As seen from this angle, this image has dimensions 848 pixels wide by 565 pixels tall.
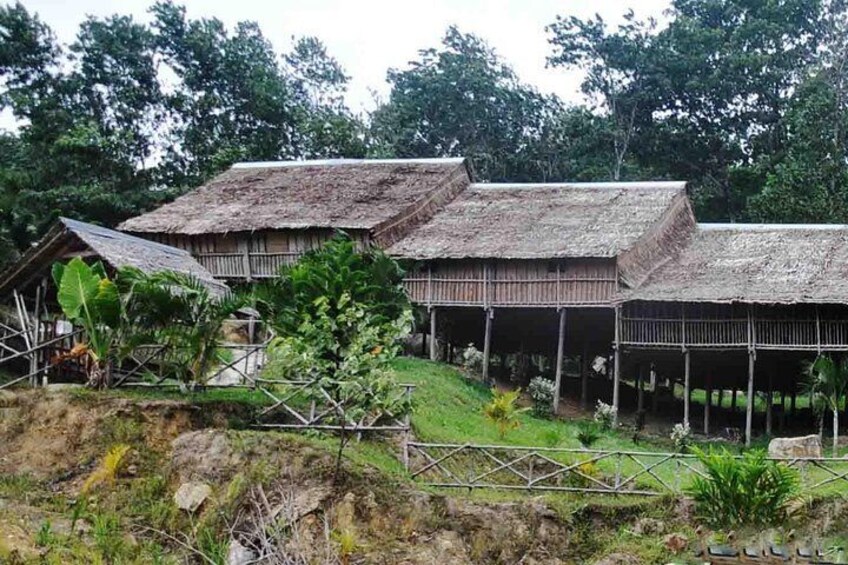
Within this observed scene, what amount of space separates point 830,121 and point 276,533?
2848 cm

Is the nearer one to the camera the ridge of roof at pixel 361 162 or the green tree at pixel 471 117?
the ridge of roof at pixel 361 162

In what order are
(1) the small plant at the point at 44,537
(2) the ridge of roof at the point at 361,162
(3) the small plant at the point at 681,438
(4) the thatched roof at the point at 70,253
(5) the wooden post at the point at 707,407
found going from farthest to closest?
(2) the ridge of roof at the point at 361,162 < (5) the wooden post at the point at 707,407 < (3) the small plant at the point at 681,438 < (4) the thatched roof at the point at 70,253 < (1) the small plant at the point at 44,537

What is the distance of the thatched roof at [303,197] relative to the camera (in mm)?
27500

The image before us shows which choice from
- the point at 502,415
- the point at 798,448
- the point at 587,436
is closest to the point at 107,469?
the point at 502,415

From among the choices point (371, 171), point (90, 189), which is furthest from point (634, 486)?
point (90, 189)

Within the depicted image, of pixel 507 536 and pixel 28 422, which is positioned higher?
pixel 28 422

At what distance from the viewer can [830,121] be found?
34.2 meters

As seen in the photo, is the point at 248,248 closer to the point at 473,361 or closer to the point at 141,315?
the point at 473,361

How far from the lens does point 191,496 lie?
13680 mm

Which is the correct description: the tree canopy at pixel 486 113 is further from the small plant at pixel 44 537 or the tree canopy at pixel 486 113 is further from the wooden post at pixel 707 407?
the small plant at pixel 44 537

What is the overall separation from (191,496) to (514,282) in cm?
1312

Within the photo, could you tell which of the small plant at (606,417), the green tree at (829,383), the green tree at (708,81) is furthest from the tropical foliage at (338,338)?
the green tree at (708,81)

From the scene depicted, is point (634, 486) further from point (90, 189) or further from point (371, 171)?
point (90, 189)

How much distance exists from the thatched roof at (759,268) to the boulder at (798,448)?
16.9 feet
